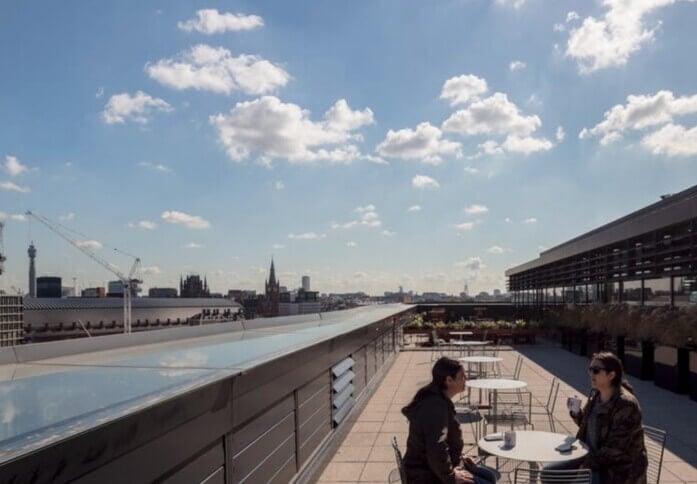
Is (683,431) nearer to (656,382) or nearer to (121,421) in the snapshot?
(656,382)

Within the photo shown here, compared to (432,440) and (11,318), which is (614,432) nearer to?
(432,440)

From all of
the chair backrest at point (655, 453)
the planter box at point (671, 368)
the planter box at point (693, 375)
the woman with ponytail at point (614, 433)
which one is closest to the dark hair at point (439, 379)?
the woman with ponytail at point (614, 433)

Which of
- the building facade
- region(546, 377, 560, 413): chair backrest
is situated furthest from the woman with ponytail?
the building facade

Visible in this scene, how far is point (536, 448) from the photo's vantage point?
5.14 metres

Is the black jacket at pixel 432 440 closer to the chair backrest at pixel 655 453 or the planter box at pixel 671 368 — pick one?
the chair backrest at pixel 655 453

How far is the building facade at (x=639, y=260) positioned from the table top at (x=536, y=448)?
7984mm

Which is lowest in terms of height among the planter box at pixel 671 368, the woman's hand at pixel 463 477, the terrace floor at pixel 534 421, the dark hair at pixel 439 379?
the terrace floor at pixel 534 421

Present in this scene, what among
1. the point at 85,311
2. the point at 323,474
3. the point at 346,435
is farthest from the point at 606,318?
the point at 85,311

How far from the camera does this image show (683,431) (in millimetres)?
8789

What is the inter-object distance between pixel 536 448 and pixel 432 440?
5.54ft

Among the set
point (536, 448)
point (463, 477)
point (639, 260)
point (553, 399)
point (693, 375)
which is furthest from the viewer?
point (639, 260)

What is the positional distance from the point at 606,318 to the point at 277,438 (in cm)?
1319

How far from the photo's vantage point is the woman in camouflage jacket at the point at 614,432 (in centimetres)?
446

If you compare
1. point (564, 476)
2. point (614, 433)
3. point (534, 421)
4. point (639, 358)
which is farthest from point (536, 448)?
point (639, 358)
